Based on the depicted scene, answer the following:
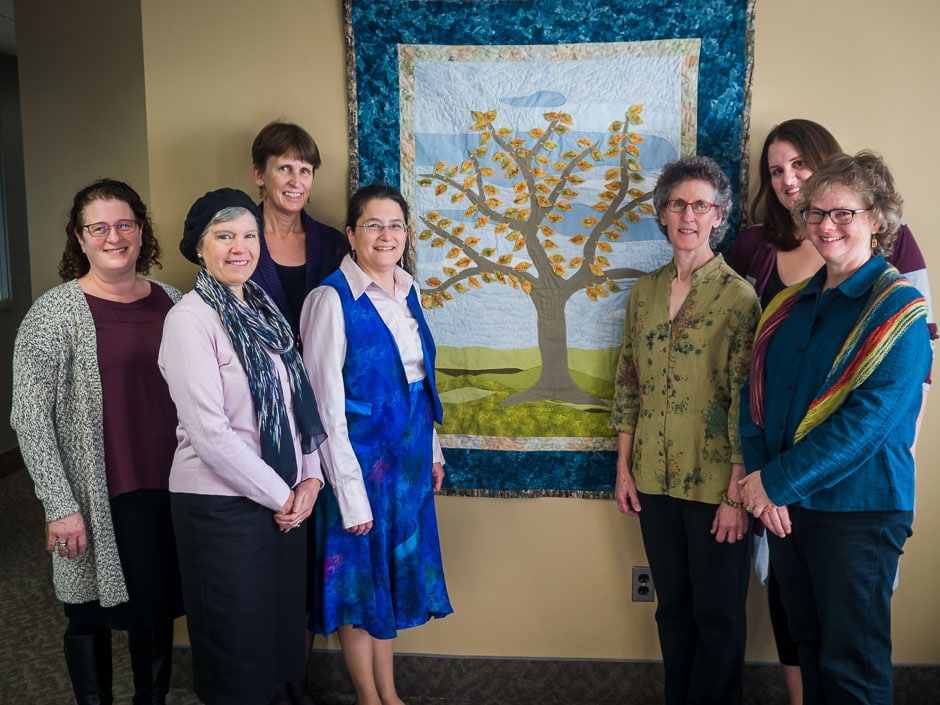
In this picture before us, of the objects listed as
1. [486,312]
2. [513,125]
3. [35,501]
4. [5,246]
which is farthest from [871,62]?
[5,246]

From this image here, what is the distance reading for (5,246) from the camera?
17.6 feet

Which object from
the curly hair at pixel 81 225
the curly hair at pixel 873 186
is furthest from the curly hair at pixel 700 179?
the curly hair at pixel 81 225

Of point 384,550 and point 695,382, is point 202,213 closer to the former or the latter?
point 384,550

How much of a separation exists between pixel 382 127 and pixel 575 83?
648 millimetres

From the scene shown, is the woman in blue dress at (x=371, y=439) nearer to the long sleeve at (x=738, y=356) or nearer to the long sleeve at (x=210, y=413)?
the long sleeve at (x=210, y=413)

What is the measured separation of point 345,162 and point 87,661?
172 centimetres

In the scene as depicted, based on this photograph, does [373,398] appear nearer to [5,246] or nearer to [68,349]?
[68,349]

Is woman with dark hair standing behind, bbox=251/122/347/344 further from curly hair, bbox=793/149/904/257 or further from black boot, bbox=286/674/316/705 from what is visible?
curly hair, bbox=793/149/904/257

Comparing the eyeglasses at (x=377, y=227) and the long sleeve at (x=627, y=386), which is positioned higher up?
the eyeglasses at (x=377, y=227)

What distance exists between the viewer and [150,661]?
2186mm

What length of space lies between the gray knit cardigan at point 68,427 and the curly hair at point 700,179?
1634 millimetres

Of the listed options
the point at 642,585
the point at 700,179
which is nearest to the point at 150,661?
the point at 642,585

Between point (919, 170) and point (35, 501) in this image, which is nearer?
point (919, 170)

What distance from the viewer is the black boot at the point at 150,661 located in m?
2.17
